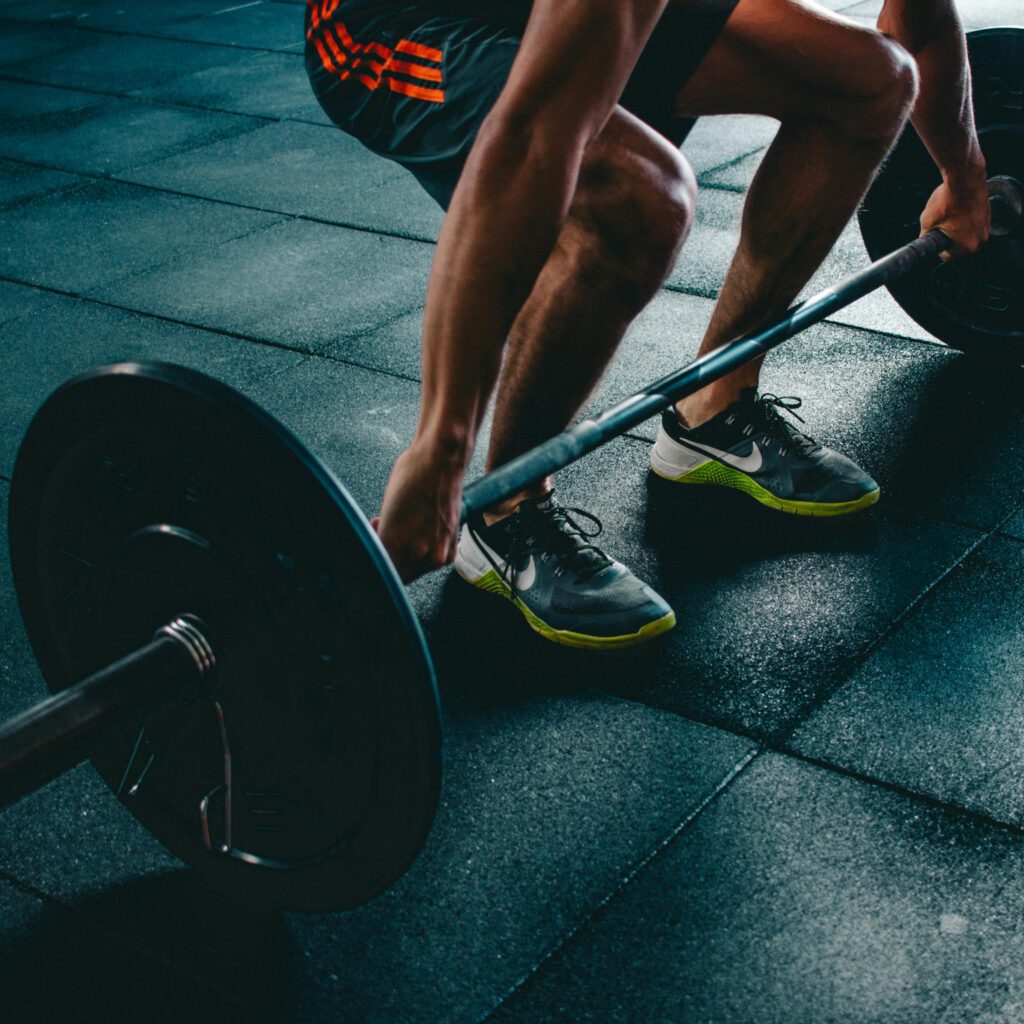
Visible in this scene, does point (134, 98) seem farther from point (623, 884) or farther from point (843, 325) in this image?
point (623, 884)

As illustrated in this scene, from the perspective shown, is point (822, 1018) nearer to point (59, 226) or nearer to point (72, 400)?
point (72, 400)

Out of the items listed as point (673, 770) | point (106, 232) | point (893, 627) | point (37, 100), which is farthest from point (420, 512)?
point (37, 100)

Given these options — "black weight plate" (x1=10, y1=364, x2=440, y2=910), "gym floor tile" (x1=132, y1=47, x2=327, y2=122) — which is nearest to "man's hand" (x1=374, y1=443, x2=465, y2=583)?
"black weight plate" (x1=10, y1=364, x2=440, y2=910)

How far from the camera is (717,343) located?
2184mm

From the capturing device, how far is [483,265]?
1.38 m

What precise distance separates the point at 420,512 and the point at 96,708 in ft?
1.36

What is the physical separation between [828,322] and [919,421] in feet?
1.83

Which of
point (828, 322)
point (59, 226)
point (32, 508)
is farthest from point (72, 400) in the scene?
point (59, 226)

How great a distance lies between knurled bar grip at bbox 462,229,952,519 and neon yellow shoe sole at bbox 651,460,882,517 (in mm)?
271

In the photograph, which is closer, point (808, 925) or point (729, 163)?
point (808, 925)

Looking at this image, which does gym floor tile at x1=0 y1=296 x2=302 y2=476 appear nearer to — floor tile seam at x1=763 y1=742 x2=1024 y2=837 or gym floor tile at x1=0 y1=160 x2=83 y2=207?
gym floor tile at x1=0 y1=160 x2=83 y2=207

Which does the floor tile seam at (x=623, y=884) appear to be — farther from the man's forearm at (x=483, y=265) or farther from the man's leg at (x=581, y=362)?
the man's forearm at (x=483, y=265)

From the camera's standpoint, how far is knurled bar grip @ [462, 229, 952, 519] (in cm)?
153

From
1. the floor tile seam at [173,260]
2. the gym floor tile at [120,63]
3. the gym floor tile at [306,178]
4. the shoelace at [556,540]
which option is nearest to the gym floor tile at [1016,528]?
the shoelace at [556,540]
